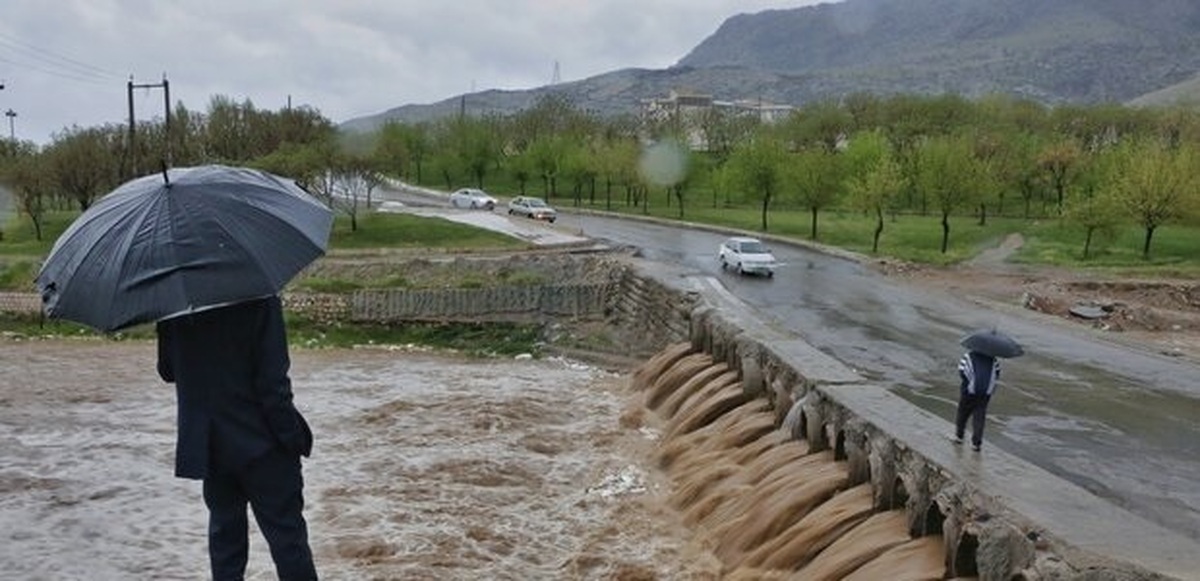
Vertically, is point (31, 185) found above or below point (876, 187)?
below

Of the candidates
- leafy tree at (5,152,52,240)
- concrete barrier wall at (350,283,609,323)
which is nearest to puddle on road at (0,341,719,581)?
concrete barrier wall at (350,283,609,323)

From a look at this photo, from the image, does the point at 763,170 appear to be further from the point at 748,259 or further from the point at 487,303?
the point at 487,303

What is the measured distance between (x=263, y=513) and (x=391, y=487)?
233 inches

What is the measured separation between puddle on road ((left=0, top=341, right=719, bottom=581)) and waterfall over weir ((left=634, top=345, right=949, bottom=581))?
0.33 metres

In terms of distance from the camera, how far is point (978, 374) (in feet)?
29.6

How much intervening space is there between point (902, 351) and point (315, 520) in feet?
45.0

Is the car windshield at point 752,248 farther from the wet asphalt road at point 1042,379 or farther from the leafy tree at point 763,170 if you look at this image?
the leafy tree at point 763,170

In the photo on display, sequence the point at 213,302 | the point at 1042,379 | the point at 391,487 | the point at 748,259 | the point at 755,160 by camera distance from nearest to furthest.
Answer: the point at 213,302, the point at 391,487, the point at 1042,379, the point at 748,259, the point at 755,160

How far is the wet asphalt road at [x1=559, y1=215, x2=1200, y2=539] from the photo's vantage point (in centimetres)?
1188

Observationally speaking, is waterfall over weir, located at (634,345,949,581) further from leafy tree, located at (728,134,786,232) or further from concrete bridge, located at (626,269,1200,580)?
leafy tree, located at (728,134,786,232)

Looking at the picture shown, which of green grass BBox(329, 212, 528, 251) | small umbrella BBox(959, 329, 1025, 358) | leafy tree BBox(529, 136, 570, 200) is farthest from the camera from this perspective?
leafy tree BBox(529, 136, 570, 200)

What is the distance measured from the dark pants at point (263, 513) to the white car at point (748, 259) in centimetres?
2929

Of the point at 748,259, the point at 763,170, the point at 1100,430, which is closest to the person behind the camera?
the point at 1100,430

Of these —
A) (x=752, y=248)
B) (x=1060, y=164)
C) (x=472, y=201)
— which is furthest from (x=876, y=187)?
(x=1060, y=164)
